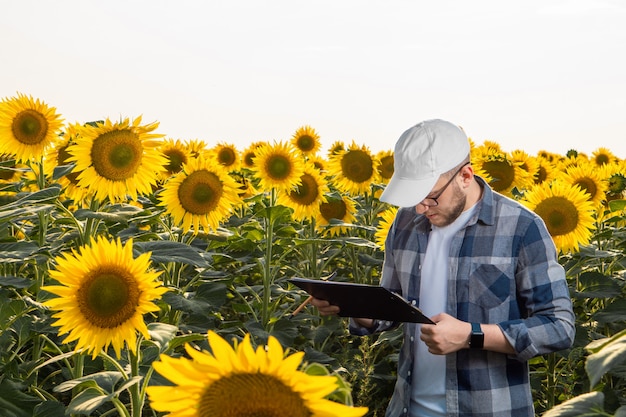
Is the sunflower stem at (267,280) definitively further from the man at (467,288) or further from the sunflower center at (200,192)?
the man at (467,288)

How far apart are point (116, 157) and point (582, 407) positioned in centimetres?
278

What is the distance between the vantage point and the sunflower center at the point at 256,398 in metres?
1.16

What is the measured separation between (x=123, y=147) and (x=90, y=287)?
4.51ft

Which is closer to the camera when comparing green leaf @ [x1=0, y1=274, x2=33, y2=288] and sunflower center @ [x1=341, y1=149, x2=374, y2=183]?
green leaf @ [x1=0, y1=274, x2=33, y2=288]

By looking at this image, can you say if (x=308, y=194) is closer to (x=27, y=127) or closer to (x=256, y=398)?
(x=27, y=127)

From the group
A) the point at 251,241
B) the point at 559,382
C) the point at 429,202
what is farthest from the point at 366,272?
the point at 429,202

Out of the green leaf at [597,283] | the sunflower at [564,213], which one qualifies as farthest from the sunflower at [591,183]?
the sunflower at [564,213]

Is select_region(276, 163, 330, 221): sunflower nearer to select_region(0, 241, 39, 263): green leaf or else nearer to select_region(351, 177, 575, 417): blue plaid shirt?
select_region(0, 241, 39, 263): green leaf

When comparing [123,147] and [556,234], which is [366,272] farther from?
[123,147]

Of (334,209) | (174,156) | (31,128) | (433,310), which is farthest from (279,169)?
(433,310)

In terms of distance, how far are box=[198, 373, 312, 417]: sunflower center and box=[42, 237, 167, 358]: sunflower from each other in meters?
1.20

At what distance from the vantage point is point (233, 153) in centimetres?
855

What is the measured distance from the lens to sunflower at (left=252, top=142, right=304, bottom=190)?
5.48 meters

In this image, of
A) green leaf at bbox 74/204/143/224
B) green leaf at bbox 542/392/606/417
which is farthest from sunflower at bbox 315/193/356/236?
green leaf at bbox 542/392/606/417
